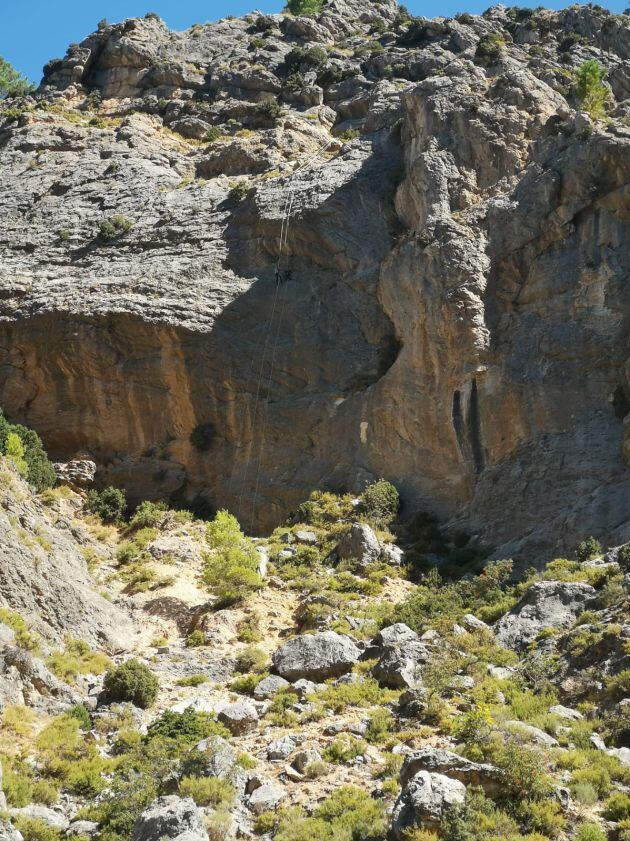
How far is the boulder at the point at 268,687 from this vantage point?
67.3 ft

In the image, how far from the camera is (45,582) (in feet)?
72.9

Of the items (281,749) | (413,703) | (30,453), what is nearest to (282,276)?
(30,453)

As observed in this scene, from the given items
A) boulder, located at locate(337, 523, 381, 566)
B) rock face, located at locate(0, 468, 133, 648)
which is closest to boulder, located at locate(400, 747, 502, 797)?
rock face, located at locate(0, 468, 133, 648)

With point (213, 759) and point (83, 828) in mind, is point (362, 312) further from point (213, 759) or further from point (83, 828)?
point (83, 828)

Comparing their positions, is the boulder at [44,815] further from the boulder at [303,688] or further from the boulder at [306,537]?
the boulder at [306,537]

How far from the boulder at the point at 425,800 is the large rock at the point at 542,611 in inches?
347

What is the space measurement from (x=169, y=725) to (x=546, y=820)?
7.47 m

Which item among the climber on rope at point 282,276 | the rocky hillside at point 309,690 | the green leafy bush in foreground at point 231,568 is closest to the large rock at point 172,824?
the rocky hillside at point 309,690

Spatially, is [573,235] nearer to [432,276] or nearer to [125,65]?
[432,276]

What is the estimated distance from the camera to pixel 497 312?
1390 inches

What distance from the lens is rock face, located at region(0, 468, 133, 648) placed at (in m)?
21.3

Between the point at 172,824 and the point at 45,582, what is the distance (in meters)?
10.6

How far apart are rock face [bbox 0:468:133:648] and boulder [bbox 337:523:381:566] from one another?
27.4 feet

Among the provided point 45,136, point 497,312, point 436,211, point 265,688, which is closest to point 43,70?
point 45,136
